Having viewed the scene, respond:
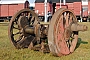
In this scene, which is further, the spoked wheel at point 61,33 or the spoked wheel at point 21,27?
the spoked wheel at point 21,27

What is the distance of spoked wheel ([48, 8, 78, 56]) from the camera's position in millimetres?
5531

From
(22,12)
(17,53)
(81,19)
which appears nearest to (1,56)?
(17,53)

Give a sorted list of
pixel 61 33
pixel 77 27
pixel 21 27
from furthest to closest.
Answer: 1. pixel 21 27
2. pixel 77 27
3. pixel 61 33

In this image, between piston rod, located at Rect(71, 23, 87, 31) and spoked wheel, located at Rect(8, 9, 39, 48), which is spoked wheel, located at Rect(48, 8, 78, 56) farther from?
spoked wheel, located at Rect(8, 9, 39, 48)

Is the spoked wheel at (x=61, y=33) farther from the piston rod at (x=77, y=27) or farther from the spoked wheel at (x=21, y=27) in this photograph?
the spoked wheel at (x=21, y=27)

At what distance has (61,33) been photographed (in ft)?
19.2

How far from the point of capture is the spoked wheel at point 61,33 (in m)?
5.53

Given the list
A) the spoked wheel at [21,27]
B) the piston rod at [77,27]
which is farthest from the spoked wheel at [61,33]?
the spoked wheel at [21,27]

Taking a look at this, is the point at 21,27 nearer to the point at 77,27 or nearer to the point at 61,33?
the point at 61,33

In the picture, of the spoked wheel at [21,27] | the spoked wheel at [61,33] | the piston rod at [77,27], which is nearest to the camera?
the spoked wheel at [61,33]

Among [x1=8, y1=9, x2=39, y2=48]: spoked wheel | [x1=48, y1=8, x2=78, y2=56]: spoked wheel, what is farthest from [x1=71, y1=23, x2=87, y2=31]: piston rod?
[x1=8, y1=9, x2=39, y2=48]: spoked wheel

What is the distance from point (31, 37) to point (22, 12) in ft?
2.44

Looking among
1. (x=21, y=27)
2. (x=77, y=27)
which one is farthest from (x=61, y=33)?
(x=21, y=27)

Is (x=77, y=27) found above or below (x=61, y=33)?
above
